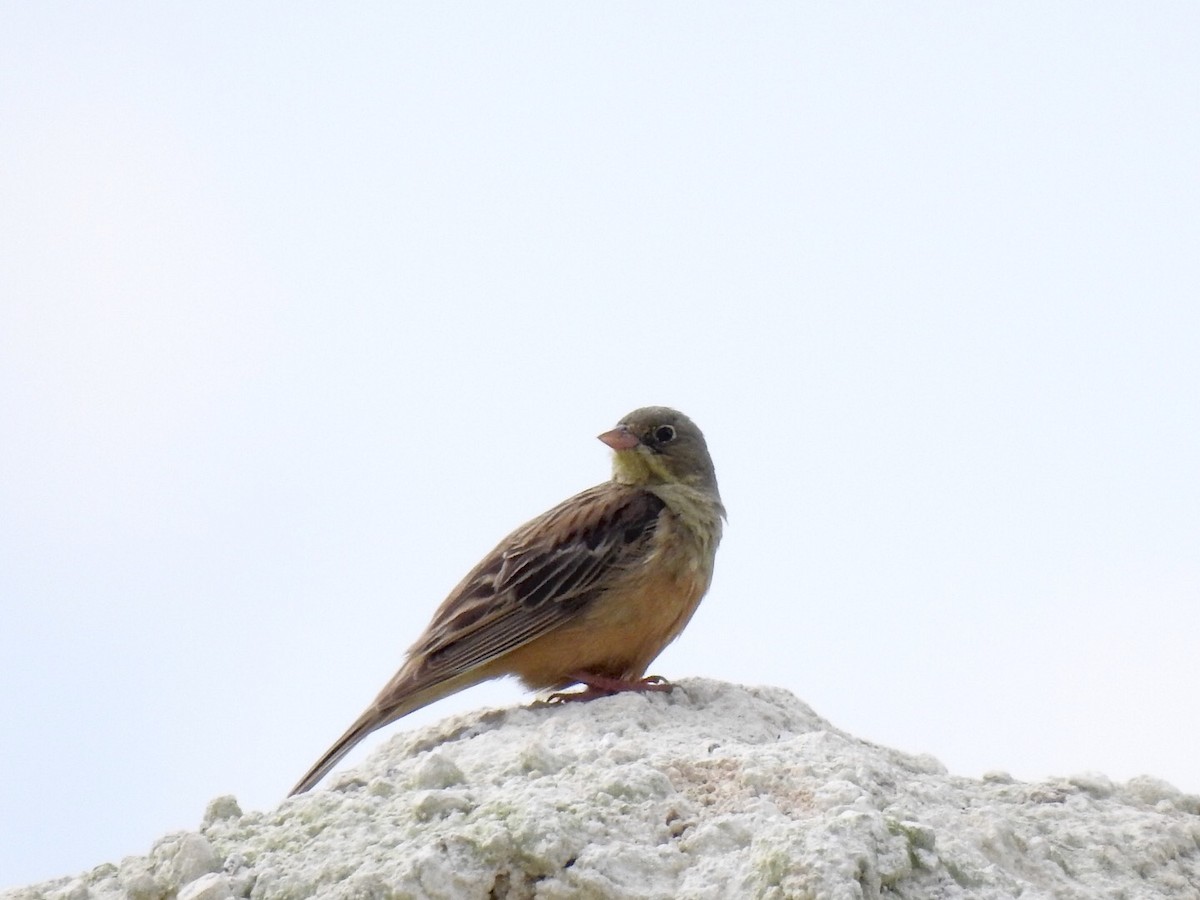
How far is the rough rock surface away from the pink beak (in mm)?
2320

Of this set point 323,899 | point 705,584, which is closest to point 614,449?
point 705,584

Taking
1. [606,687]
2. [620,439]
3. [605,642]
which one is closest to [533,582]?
[605,642]

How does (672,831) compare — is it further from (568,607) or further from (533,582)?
(533,582)

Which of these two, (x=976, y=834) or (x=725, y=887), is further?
(x=976, y=834)

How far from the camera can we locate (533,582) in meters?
7.09

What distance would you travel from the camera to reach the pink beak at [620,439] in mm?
8031

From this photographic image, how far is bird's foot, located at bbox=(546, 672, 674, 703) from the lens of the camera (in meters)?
6.40

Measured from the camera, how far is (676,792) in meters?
4.95

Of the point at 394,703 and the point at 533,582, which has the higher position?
the point at 533,582

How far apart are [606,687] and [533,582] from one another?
66cm

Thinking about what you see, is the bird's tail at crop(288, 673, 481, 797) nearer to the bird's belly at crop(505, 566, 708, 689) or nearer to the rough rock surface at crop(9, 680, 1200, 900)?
the bird's belly at crop(505, 566, 708, 689)

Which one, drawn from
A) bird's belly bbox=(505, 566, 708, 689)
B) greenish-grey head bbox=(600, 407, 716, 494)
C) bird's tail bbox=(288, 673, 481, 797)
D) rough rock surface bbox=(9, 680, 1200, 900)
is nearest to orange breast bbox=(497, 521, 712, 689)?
bird's belly bbox=(505, 566, 708, 689)

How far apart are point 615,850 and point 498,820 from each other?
0.32 metres

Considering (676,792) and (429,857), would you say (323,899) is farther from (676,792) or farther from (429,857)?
(676,792)
